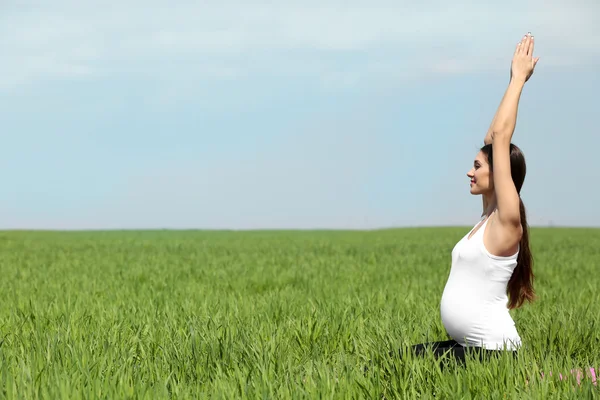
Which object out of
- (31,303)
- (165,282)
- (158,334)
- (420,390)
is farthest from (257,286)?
(420,390)

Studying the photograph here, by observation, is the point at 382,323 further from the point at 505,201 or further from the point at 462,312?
the point at 505,201

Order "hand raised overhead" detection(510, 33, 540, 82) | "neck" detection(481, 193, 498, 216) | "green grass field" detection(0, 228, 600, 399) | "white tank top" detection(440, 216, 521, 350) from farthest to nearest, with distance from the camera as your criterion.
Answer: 1. "hand raised overhead" detection(510, 33, 540, 82)
2. "neck" detection(481, 193, 498, 216)
3. "white tank top" detection(440, 216, 521, 350)
4. "green grass field" detection(0, 228, 600, 399)

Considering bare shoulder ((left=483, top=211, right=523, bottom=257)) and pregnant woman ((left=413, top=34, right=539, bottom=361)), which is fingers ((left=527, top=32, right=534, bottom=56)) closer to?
pregnant woman ((left=413, top=34, right=539, bottom=361))

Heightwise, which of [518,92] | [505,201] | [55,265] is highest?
[518,92]

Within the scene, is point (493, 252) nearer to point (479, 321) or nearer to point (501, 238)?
point (501, 238)

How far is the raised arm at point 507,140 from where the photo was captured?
10.8ft

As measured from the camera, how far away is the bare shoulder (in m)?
3.31

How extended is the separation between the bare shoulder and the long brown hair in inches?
8.2

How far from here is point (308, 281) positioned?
9.54 m

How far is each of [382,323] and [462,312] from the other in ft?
5.41

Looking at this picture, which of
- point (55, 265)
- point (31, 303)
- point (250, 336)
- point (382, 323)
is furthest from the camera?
point (55, 265)

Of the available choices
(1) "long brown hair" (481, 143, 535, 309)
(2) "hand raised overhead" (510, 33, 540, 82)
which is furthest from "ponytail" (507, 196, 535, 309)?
(2) "hand raised overhead" (510, 33, 540, 82)

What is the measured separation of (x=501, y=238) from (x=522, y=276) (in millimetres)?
570

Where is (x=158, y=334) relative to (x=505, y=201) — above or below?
below
